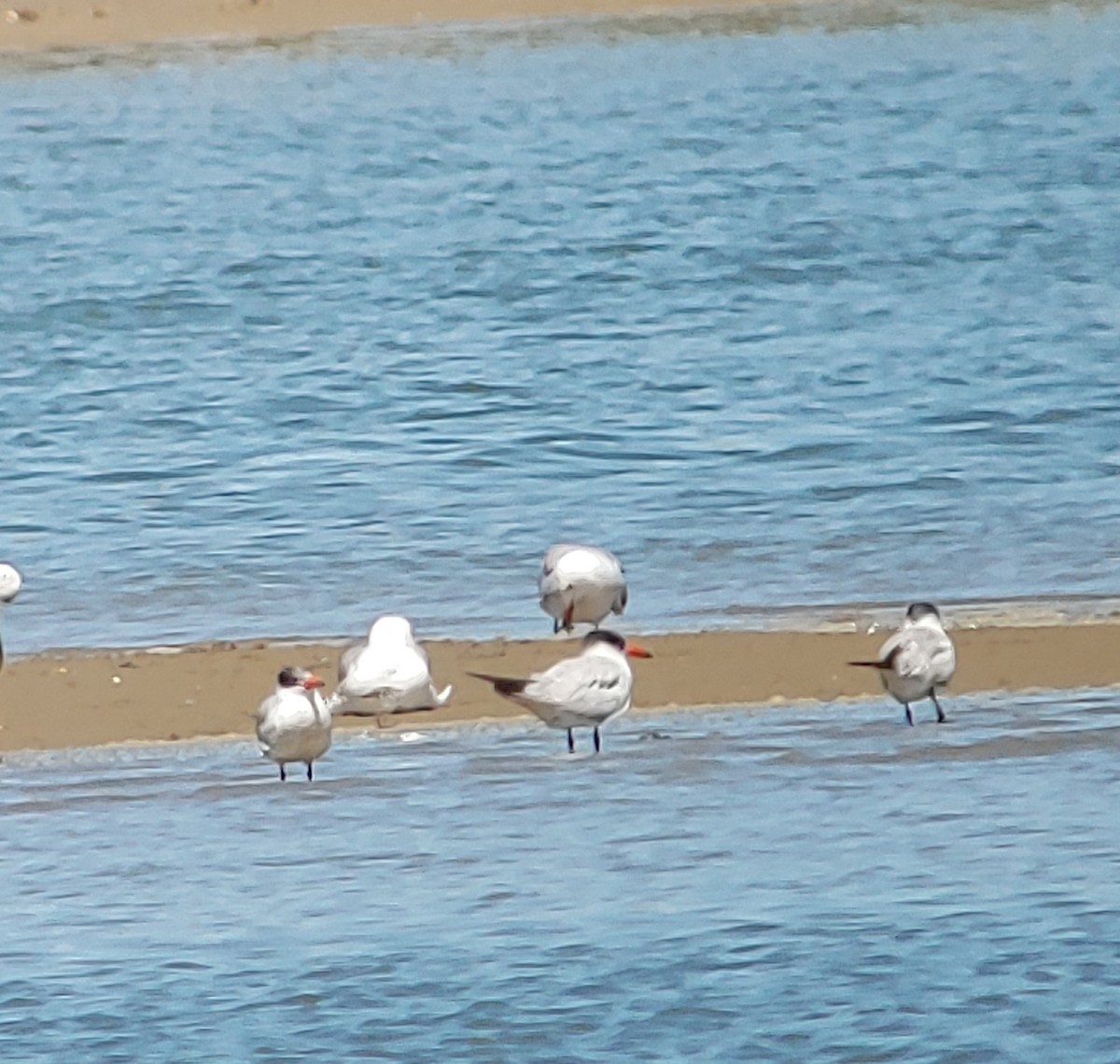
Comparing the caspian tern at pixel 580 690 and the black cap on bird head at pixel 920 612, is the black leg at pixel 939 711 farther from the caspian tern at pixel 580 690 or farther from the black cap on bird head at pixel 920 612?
the caspian tern at pixel 580 690

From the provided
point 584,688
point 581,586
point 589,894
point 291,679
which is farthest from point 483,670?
point 589,894

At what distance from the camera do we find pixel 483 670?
1022cm

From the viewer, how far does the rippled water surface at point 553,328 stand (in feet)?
40.0

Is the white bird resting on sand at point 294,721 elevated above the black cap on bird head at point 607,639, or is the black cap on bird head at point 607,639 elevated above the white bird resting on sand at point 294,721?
the black cap on bird head at point 607,639

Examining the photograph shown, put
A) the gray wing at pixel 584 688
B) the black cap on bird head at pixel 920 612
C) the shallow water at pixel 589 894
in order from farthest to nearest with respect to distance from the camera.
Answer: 1. the black cap on bird head at pixel 920 612
2. the gray wing at pixel 584 688
3. the shallow water at pixel 589 894

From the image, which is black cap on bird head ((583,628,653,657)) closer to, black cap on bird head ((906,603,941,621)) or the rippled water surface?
black cap on bird head ((906,603,941,621))

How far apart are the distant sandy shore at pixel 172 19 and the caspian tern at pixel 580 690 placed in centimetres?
2717

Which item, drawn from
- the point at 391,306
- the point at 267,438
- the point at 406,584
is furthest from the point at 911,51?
the point at 406,584

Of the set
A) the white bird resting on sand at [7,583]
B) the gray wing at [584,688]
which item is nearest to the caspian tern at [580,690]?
the gray wing at [584,688]

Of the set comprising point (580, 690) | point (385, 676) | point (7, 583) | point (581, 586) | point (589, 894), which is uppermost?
point (7, 583)

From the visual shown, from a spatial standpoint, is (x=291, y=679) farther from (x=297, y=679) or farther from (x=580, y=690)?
(x=580, y=690)

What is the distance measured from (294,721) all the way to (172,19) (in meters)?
27.8

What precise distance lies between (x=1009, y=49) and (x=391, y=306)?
1551 cm

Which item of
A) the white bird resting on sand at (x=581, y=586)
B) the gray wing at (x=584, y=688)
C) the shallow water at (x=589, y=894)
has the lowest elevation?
the shallow water at (x=589, y=894)
